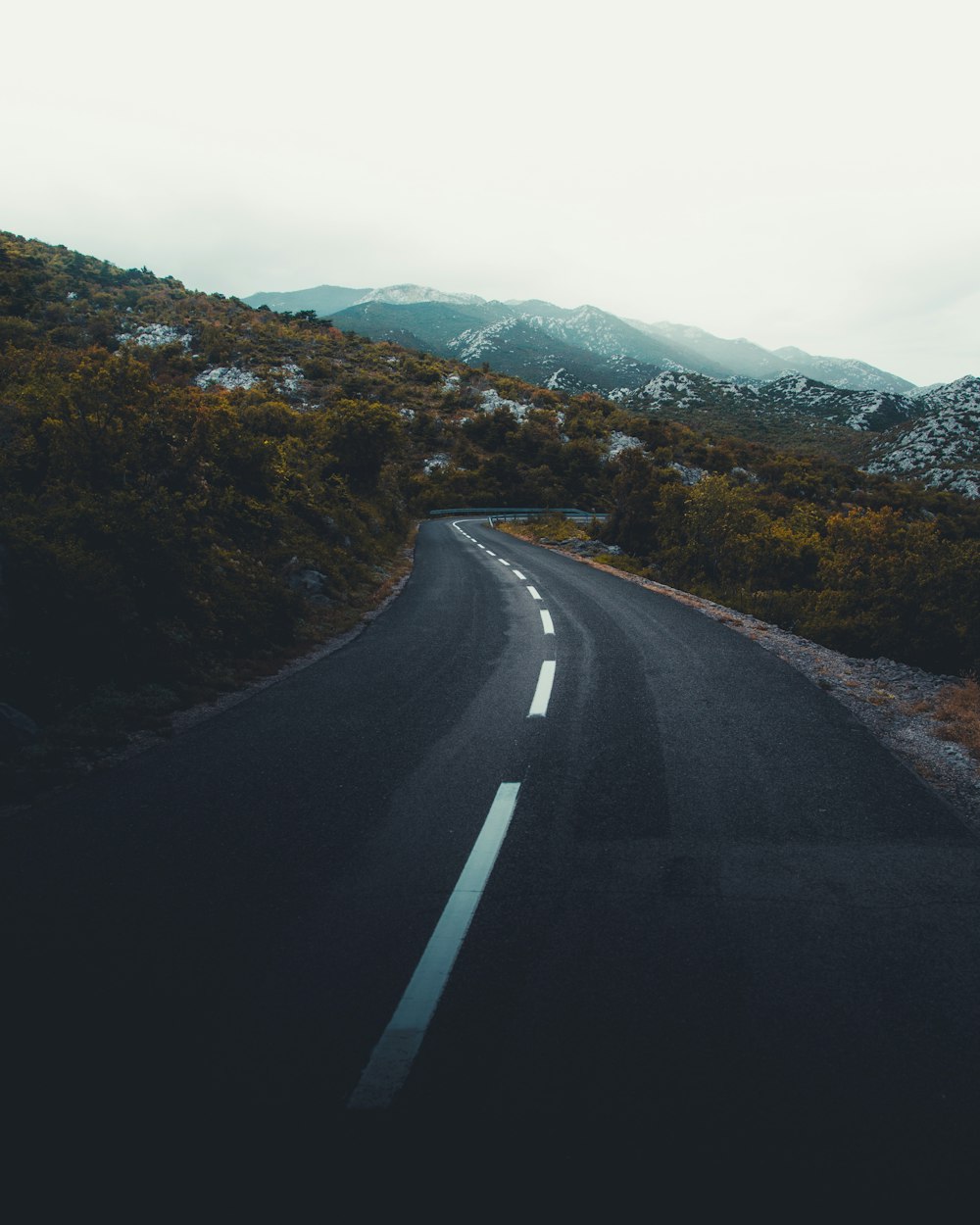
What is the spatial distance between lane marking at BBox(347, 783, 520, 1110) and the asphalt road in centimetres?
4

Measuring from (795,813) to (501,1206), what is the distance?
121 inches

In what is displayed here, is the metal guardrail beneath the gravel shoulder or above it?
above

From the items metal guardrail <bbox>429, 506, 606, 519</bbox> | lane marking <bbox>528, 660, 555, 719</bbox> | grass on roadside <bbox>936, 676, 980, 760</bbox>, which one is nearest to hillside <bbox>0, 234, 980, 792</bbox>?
grass on roadside <bbox>936, 676, 980, 760</bbox>

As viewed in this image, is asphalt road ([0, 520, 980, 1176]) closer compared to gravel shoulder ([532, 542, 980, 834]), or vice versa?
asphalt road ([0, 520, 980, 1176])

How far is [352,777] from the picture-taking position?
469 cm

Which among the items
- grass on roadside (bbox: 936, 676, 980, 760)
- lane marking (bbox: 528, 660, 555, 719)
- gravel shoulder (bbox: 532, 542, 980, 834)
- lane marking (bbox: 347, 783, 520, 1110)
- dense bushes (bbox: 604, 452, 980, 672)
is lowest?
lane marking (bbox: 347, 783, 520, 1110)

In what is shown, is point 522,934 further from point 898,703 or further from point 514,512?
point 514,512

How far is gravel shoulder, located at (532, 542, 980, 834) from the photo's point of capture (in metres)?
4.58

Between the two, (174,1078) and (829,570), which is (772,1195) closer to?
(174,1078)

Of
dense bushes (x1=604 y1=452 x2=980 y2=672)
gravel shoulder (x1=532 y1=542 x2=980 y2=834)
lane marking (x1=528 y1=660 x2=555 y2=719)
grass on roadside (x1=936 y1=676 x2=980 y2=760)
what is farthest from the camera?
dense bushes (x1=604 y1=452 x2=980 y2=672)

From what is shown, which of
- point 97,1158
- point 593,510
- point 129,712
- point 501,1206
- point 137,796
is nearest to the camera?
point 501,1206

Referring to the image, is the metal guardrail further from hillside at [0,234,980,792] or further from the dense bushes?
the dense bushes

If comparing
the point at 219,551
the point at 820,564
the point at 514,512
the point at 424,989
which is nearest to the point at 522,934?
the point at 424,989

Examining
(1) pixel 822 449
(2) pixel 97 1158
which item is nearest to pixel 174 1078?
(2) pixel 97 1158
